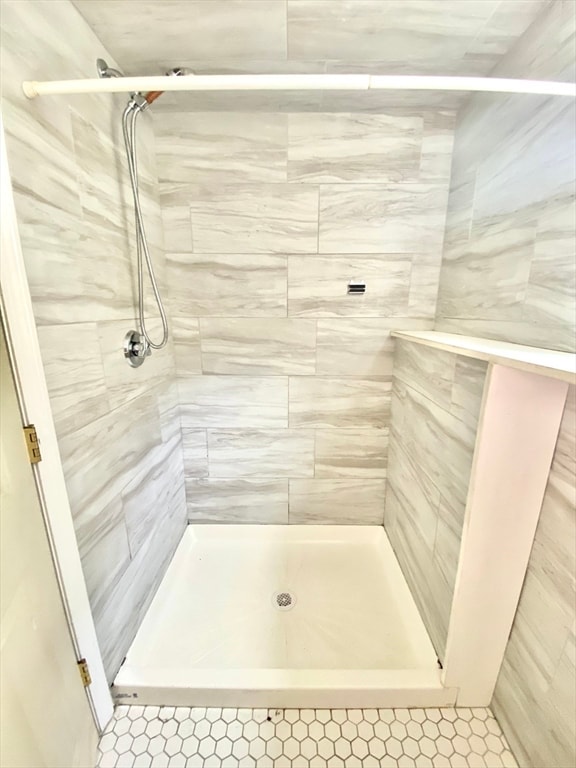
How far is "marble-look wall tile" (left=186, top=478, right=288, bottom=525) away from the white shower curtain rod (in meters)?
1.72

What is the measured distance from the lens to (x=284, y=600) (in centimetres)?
154

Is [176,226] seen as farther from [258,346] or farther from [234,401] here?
[234,401]

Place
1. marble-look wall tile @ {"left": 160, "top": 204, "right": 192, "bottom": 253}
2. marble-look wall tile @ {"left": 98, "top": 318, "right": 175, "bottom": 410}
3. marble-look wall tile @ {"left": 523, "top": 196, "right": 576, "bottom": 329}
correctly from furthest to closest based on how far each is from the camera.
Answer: marble-look wall tile @ {"left": 160, "top": 204, "right": 192, "bottom": 253} < marble-look wall tile @ {"left": 98, "top": 318, "right": 175, "bottom": 410} < marble-look wall tile @ {"left": 523, "top": 196, "right": 576, "bottom": 329}

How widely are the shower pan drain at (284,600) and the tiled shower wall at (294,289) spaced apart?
440 mm

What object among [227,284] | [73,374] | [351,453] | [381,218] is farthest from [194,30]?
[351,453]

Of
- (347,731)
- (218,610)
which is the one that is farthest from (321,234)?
(347,731)

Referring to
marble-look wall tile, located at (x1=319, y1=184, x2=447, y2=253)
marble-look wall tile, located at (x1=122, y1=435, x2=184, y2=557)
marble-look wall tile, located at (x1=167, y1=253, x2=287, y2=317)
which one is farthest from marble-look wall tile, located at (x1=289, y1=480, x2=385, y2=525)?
marble-look wall tile, located at (x1=319, y1=184, x2=447, y2=253)

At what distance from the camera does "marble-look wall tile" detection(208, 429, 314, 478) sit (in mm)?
1833

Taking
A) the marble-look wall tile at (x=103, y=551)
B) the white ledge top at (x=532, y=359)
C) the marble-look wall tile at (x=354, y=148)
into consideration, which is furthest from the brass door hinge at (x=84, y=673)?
the marble-look wall tile at (x=354, y=148)

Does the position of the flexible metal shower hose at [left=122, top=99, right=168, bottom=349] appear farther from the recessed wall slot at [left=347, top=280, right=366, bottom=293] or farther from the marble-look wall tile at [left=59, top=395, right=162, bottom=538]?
the recessed wall slot at [left=347, top=280, right=366, bottom=293]

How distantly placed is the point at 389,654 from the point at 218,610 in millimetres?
760

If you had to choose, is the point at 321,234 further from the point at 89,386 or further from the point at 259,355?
the point at 89,386

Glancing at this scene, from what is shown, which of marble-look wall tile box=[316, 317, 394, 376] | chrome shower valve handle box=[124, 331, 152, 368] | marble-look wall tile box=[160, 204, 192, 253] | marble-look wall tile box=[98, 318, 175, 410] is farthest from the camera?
marble-look wall tile box=[316, 317, 394, 376]

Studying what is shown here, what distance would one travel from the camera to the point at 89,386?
102 centimetres
